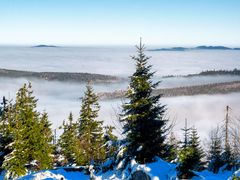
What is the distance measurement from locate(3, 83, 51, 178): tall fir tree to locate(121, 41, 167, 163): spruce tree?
49.3 feet

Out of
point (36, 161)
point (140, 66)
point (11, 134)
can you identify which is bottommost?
point (36, 161)

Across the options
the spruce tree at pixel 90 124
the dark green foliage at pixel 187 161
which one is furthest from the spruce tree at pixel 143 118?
the spruce tree at pixel 90 124

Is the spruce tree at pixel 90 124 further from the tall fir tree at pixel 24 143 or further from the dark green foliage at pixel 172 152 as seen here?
the dark green foliage at pixel 172 152

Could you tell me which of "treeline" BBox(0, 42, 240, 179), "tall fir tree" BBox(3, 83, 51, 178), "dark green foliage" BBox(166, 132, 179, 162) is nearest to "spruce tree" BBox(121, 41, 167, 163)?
"treeline" BBox(0, 42, 240, 179)

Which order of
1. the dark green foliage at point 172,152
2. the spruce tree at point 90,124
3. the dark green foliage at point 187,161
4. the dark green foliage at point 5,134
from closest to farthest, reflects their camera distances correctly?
the dark green foliage at point 187,161
the dark green foliage at point 172,152
the dark green foliage at point 5,134
the spruce tree at point 90,124

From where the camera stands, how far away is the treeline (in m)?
28.0

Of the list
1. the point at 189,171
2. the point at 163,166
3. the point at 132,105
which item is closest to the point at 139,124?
the point at 132,105

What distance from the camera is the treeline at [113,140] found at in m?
28.0

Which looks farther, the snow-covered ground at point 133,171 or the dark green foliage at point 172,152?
the dark green foliage at point 172,152

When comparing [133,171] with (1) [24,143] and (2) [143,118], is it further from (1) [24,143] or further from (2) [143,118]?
(1) [24,143]

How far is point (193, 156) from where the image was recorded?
2356 cm

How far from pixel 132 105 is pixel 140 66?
3014mm

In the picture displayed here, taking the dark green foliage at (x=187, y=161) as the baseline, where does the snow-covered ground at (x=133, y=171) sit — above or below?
below

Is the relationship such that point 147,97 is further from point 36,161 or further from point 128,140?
point 36,161
